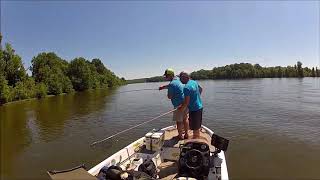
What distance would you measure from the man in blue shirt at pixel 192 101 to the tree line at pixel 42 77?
34.6 meters

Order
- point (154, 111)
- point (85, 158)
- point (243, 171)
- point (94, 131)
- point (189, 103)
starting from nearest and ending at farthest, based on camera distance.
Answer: point (189, 103) < point (243, 171) < point (85, 158) < point (94, 131) < point (154, 111)

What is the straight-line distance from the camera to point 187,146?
6898 mm

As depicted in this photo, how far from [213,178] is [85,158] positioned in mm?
6782

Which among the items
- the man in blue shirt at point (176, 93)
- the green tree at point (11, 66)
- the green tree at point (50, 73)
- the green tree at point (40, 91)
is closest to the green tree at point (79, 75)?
the green tree at point (50, 73)

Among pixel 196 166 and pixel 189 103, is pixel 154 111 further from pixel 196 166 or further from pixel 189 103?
pixel 196 166

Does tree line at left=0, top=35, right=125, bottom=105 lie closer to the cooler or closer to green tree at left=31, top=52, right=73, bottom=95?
green tree at left=31, top=52, right=73, bottom=95

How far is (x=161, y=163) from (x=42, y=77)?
53607mm

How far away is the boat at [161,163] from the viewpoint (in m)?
5.74

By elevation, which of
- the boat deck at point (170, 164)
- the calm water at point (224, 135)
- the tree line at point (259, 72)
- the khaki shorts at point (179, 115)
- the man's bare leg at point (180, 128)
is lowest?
the calm water at point (224, 135)

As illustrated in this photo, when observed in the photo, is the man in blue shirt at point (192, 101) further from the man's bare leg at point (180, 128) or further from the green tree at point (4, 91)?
the green tree at point (4, 91)

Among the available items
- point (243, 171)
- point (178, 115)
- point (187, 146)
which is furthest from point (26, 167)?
point (243, 171)

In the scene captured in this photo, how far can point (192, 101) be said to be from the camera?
8305mm

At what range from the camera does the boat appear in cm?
574

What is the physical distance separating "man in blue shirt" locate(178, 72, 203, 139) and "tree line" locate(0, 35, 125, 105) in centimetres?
3457
